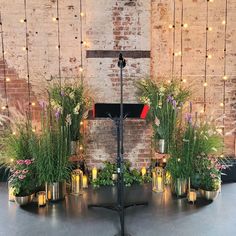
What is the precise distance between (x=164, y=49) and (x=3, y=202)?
3.29 metres

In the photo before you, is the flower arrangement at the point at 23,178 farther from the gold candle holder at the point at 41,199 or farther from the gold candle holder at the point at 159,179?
the gold candle holder at the point at 159,179

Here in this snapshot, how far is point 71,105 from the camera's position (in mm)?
4410

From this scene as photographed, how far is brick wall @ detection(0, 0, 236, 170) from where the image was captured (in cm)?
468

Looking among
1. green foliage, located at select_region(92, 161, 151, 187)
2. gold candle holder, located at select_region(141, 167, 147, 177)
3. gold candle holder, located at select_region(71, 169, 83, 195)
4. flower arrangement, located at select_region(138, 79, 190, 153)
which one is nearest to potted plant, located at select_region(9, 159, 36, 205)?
gold candle holder, located at select_region(71, 169, 83, 195)

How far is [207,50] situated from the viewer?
5.09 metres

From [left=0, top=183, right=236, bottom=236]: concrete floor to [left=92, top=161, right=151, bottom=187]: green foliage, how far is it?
381 millimetres

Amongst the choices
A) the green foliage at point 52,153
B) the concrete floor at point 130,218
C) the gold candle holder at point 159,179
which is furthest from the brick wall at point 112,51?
the concrete floor at point 130,218

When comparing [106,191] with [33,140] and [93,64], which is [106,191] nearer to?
[33,140]

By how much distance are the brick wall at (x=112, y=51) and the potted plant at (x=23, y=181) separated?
3.53 ft

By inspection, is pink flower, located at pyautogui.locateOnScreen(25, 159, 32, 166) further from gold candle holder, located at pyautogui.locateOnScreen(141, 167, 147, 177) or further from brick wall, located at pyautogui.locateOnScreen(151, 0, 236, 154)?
brick wall, located at pyautogui.locateOnScreen(151, 0, 236, 154)

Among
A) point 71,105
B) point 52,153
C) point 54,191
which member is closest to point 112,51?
point 71,105

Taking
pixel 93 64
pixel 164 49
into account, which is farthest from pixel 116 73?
pixel 164 49

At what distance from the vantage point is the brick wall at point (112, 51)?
468 cm

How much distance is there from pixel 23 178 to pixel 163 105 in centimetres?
211
